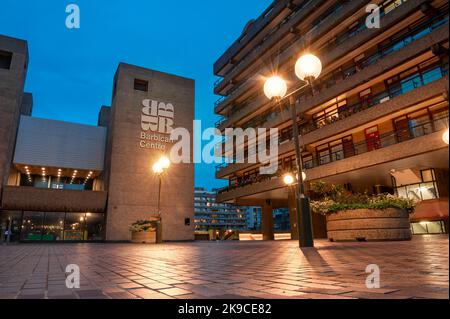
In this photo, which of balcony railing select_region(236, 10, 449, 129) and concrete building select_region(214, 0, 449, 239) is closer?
concrete building select_region(214, 0, 449, 239)

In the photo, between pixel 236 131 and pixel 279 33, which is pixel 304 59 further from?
pixel 236 131

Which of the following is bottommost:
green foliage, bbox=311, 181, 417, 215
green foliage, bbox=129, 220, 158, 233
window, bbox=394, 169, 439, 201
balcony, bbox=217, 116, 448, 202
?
green foliage, bbox=129, 220, 158, 233

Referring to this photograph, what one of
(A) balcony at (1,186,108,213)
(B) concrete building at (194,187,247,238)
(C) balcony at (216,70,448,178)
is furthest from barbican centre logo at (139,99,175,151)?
(B) concrete building at (194,187,247,238)

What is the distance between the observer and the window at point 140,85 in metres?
34.6

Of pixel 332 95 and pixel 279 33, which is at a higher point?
pixel 279 33

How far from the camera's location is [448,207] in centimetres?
133

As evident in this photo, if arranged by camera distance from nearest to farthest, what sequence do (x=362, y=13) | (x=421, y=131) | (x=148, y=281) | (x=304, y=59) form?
(x=148, y=281) < (x=304, y=59) < (x=421, y=131) < (x=362, y=13)

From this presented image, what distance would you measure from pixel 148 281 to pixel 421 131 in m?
21.7

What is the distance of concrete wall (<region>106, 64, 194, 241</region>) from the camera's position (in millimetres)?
30438

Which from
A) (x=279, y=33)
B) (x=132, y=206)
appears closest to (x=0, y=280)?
(x=132, y=206)

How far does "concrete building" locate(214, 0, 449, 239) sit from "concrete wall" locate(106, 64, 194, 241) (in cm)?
694

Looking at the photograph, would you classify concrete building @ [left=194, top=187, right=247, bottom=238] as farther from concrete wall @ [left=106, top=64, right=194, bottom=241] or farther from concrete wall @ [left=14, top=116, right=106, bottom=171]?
concrete wall @ [left=14, top=116, right=106, bottom=171]

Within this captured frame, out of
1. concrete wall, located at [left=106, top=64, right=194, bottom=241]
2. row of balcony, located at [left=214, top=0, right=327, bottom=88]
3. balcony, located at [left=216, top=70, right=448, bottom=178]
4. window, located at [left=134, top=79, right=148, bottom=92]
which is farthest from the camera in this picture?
window, located at [left=134, top=79, right=148, bottom=92]

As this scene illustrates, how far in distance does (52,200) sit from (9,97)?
1059cm
